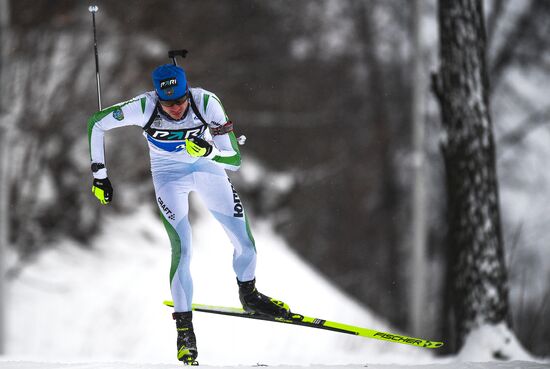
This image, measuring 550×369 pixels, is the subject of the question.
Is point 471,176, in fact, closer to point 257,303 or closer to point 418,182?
point 257,303

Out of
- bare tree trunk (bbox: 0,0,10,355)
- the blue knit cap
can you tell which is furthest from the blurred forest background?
the blue knit cap

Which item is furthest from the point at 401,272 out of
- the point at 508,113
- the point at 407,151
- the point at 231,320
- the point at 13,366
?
the point at 13,366

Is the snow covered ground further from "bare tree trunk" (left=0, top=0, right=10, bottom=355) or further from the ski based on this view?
the ski

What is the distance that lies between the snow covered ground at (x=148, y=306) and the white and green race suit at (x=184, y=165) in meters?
6.34

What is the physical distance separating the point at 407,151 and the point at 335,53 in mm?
4294

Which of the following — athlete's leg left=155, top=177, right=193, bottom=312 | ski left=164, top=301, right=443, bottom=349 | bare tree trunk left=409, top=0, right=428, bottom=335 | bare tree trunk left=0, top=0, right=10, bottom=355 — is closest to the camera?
athlete's leg left=155, top=177, right=193, bottom=312

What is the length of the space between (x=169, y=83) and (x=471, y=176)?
14.5 feet

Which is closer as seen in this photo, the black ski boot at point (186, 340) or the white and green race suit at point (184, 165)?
the white and green race suit at point (184, 165)

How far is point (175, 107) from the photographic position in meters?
7.92

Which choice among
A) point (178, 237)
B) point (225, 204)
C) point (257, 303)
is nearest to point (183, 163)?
point (225, 204)

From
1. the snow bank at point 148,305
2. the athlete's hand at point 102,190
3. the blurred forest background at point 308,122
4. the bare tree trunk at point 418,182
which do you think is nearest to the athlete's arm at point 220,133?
the athlete's hand at point 102,190

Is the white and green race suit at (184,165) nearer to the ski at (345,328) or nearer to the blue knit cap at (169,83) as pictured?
the blue knit cap at (169,83)

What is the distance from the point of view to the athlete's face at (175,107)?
790 cm

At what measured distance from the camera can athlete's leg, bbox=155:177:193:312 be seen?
8266mm
